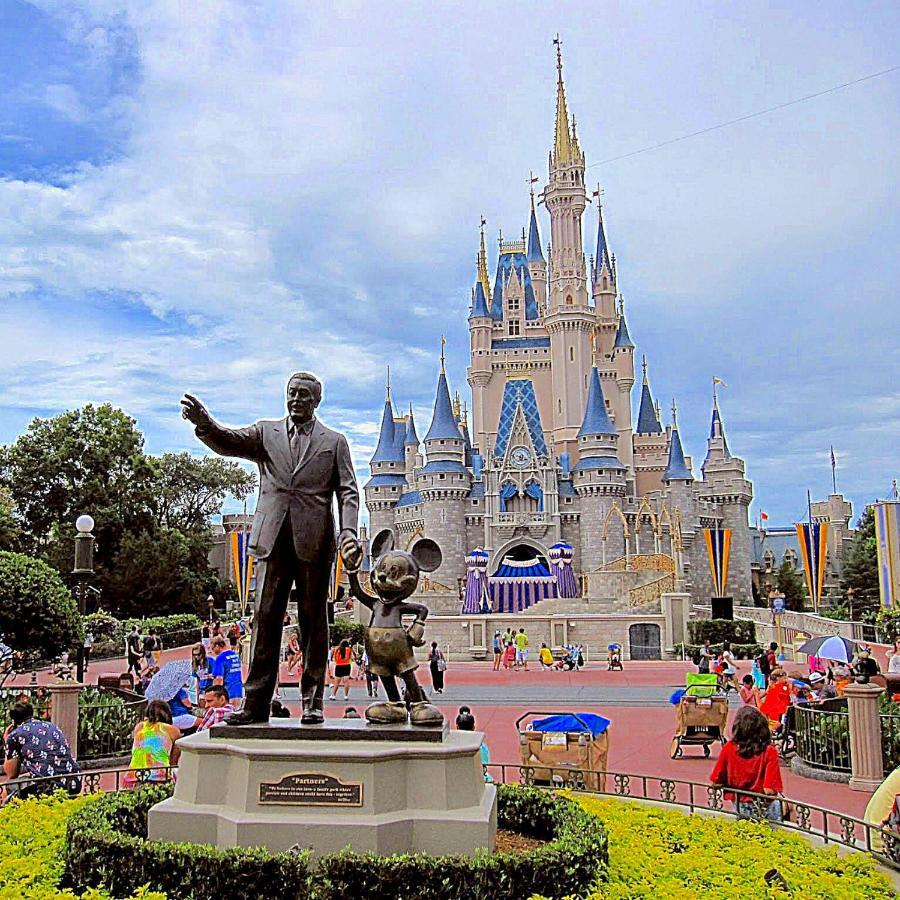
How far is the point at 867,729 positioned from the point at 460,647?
25276 millimetres

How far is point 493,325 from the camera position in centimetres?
6009

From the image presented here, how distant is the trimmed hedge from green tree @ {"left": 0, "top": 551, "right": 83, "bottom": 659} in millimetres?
10568

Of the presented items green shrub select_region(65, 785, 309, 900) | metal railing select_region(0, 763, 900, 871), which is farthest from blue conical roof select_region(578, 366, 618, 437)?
green shrub select_region(65, 785, 309, 900)

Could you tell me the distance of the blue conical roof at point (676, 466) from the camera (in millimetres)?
51469

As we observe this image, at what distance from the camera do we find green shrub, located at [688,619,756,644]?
32.4 m

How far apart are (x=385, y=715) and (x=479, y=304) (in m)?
55.0

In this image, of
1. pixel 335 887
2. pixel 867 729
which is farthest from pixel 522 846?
pixel 867 729

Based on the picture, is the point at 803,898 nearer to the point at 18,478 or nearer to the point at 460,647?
the point at 460,647

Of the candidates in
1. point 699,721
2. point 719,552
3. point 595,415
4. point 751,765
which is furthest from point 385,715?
point 595,415

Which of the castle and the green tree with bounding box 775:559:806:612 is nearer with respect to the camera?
the castle

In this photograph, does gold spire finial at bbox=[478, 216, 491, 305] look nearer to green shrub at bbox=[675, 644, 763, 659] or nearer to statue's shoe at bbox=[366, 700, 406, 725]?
green shrub at bbox=[675, 644, 763, 659]

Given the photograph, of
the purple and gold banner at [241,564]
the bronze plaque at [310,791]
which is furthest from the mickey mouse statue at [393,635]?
the purple and gold banner at [241,564]

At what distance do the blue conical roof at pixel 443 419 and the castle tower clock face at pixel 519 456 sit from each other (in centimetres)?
323

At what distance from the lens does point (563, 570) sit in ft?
151
